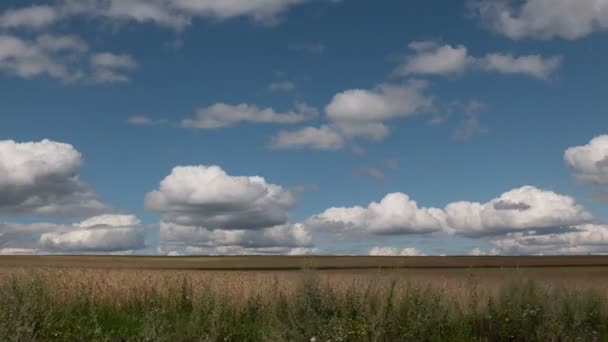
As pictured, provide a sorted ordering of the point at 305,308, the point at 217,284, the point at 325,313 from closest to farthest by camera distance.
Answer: the point at 305,308 → the point at 325,313 → the point at 217,284

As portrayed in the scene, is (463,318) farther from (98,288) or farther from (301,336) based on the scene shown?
(98,288)

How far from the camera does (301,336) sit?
1631 cm

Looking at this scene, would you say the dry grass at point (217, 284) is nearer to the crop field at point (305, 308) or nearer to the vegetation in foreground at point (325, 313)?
the crop field at point (305, 308)

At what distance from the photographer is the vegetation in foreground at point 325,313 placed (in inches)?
680

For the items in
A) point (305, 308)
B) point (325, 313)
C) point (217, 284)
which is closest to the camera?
point (305, 308)

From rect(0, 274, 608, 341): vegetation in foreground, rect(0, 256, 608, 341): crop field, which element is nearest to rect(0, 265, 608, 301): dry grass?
rect(0, 256, 608, 341): crop field

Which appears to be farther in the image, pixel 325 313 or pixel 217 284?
pixel 217 284

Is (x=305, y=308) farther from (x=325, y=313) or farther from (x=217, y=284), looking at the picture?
(x=217, y=284)

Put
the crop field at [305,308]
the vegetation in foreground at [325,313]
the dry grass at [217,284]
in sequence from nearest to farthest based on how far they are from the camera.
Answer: the vegetation in foreground at [325,313] → the crop field at [305,308] → the dry grass at [217,284]

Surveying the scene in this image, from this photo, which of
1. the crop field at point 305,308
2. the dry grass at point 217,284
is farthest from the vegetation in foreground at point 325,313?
the dry grass at point 217,284

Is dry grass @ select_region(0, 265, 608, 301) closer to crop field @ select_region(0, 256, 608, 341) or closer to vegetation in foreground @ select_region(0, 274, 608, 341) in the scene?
crop field @ select_region(0, 256, 608, 341)

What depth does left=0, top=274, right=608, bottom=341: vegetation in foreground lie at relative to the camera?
680 inches

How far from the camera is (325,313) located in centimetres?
1989

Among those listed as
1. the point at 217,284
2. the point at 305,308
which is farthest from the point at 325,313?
the point at 217,284
